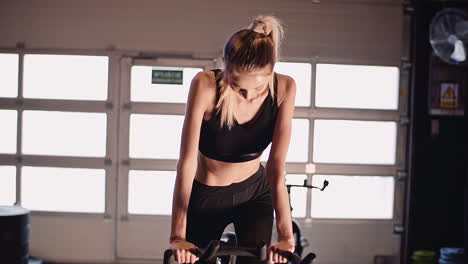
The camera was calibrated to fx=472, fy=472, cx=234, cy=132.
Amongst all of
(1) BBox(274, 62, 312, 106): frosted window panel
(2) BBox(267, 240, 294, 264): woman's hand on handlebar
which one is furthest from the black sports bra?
(1) BBox(274, 62, 312, 106): frosted window panel

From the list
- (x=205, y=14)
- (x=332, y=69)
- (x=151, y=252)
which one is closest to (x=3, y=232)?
(x=151, y=252)

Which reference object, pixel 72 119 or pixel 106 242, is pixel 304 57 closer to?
pixel 72 119

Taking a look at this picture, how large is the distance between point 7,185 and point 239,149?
388cm

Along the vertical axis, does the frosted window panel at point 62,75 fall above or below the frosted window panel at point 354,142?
→ above

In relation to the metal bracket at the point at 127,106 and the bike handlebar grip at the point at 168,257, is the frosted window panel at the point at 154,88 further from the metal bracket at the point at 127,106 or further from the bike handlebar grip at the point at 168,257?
the bike handlebar grip at the point at 168,257

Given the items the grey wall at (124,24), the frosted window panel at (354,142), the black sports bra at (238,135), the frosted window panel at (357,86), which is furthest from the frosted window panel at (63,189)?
the black sports bra at (238,135)

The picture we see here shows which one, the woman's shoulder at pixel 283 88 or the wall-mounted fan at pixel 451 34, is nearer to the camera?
the woman's shoulder at pixel 283 88

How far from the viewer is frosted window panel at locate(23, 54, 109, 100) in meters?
4.77

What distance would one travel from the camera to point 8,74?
4.79 metres

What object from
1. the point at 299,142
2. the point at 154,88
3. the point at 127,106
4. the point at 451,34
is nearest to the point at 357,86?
the point at 299,142

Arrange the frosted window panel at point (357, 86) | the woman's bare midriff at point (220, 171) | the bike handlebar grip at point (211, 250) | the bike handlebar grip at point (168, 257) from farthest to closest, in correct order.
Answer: the frosted window panel at point (357, 86)
the woman's bare midriff at point (220, 171)
the bike handlebar grip at point (168, 257)
the bike handlebar grip at point (211, 250)

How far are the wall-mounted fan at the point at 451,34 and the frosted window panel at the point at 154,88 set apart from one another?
227 centimetres

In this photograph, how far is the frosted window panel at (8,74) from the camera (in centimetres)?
478

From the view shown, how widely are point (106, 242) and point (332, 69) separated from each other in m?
2.92
